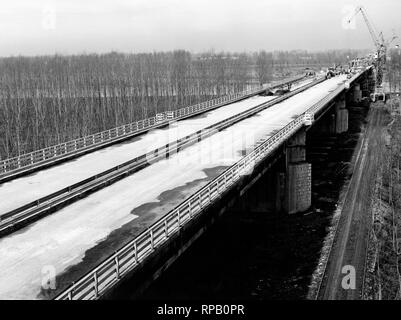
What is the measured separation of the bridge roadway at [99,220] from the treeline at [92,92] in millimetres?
34407

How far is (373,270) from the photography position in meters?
25.8

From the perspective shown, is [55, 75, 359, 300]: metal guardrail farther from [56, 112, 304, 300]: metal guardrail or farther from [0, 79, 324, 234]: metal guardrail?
[0, 79, 324, 234]: metal guardrail

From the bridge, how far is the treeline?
30381mm

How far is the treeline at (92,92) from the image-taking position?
69.6 metres

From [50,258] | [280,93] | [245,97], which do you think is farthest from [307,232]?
[280,93]

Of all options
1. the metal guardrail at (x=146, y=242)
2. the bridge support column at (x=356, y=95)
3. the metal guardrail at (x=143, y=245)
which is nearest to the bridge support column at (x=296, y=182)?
the metal guardrail at (x=146, y=242)

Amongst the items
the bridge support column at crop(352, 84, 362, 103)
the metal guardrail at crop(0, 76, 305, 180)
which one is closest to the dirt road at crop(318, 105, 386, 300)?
the metal guardrail at crop(0, 76, 305, 180)

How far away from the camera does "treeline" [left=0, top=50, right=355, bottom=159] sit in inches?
2739

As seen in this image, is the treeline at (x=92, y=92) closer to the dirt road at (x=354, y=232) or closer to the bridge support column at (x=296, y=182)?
the bridge support column at (x=296, y=182)

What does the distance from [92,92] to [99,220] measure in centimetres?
8250

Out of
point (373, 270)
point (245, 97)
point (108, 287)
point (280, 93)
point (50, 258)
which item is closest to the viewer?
point (108, 287)

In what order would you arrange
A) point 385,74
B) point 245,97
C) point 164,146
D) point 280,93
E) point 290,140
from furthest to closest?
point 385,74 < point 280,93 < point 245,97 < point 290,140 < point 164,146

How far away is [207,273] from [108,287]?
1374 centimetres
